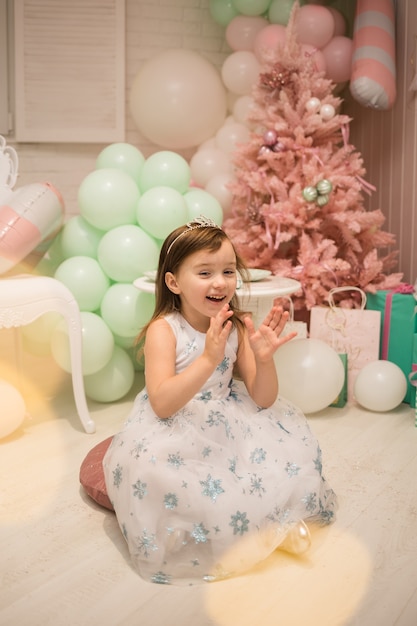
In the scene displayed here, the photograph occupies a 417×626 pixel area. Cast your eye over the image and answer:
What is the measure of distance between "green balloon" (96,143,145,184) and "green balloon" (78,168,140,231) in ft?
0.41

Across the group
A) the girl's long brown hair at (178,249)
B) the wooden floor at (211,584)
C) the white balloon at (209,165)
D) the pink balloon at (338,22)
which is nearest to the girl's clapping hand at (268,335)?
the girl's long brown hair at (178,249)

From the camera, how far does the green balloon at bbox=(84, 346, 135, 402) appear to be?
2975 mm

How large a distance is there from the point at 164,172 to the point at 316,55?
1093 millimetres

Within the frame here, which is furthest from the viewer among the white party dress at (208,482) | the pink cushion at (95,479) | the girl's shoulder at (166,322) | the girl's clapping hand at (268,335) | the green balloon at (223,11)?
the green balloon at (223,11)

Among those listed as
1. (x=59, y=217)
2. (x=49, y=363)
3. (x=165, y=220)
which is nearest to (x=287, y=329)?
(x=165, y=220)

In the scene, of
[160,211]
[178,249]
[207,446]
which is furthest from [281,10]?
[207,446]

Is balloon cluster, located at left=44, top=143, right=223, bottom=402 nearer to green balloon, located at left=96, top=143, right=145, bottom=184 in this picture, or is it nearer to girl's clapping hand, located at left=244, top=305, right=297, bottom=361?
green balloon, located at left=96, top=143, right=145, bottom=184

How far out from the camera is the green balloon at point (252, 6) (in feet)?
11.6

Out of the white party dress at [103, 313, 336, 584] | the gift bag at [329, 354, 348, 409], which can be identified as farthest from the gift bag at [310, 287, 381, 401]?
the white party dress at [103, 313, 336, 584]

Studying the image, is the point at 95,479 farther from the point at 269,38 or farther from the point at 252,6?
the point at 252,6

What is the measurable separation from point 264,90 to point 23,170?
1.60 meters

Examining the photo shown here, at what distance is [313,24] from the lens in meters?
3.43

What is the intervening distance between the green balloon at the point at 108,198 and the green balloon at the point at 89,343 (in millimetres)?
414

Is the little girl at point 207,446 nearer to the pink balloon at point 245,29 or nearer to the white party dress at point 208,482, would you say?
the white party dress at point 208,482
